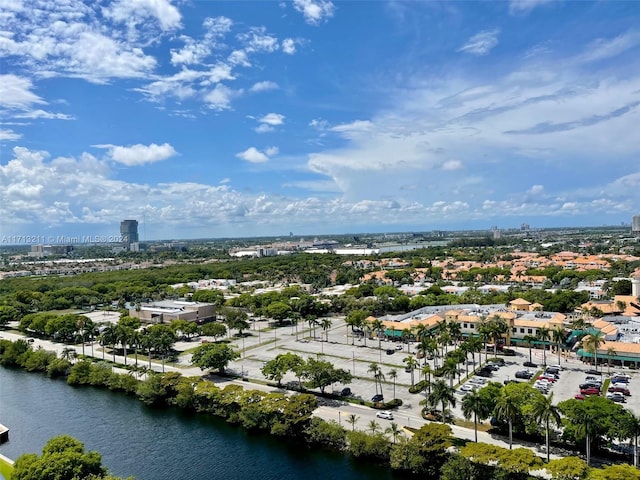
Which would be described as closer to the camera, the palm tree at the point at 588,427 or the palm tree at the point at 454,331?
the palm tree at the point at 588,427

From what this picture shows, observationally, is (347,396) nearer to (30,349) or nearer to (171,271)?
(30,349)

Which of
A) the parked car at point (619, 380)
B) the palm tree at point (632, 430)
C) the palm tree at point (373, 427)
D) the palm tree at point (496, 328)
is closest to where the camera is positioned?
the palm tree at point (632, 430)

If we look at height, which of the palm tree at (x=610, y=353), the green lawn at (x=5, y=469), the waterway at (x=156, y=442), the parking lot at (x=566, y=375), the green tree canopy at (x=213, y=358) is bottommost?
the waterway at (x=156, y=442)

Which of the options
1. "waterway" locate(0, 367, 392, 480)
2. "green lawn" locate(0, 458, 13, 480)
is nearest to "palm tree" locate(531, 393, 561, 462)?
"waterway" locate(0, 367, 392, 480)

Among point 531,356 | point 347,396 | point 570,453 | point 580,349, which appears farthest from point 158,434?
point 580,349

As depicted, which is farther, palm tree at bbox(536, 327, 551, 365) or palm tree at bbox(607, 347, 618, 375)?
palm tree at bbox(536, 327, 551, 365)

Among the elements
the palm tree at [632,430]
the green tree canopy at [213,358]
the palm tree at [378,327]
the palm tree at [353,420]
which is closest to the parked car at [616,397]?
the palm tree at [632,430]

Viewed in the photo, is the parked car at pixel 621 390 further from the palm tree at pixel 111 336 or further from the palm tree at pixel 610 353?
the palm tree at pixel 111 336

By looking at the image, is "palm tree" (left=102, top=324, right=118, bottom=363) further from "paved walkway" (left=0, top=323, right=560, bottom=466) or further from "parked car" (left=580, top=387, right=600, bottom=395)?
"parked car" (left=580, top=387, right=600, bottom=395)
